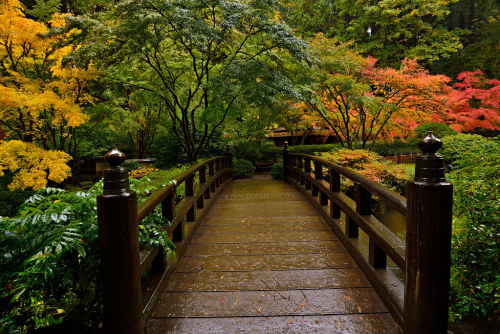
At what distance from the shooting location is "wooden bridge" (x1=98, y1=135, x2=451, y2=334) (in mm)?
1426

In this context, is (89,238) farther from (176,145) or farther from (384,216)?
(176,145)

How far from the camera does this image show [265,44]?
641 centimetres

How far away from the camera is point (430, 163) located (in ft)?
4.70

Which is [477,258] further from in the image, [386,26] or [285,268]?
[386,26]

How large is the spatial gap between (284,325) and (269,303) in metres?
0.26

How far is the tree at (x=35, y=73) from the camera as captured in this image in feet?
21.6

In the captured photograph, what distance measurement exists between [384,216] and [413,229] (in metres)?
6.40

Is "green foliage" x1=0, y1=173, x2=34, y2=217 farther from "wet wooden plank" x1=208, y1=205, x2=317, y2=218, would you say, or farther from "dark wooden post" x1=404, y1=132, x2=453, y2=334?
"dark wooden post" x1=404, y1=132, x2=453, y2=334

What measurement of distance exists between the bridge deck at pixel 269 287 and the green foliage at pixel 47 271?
0.57 m

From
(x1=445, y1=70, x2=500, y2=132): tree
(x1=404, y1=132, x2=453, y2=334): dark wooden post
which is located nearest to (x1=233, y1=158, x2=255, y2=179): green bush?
(x1=445, y1=70, x2=500, y2=132): tree

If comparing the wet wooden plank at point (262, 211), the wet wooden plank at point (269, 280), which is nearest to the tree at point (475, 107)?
the wet wooden plank at point (262, 211)

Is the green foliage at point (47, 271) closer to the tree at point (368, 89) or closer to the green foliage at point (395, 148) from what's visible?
the tree at point (368, 89)

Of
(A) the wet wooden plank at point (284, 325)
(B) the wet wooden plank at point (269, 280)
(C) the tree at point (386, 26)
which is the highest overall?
(C) the tree at point (386, 26)

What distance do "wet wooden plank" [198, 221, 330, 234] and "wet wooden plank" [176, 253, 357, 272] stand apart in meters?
0.83
